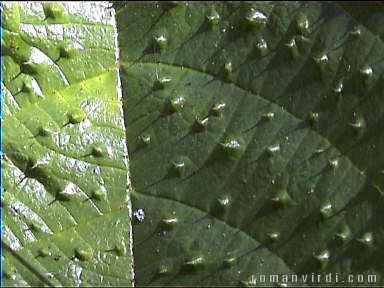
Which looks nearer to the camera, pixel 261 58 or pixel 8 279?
pixel 261 58

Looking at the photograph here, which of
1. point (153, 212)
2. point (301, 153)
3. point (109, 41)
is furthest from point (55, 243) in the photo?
point (301, 153)

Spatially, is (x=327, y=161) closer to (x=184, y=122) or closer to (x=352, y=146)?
(x=352, y=146)

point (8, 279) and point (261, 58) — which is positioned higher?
point (261, 58)
